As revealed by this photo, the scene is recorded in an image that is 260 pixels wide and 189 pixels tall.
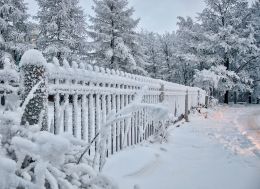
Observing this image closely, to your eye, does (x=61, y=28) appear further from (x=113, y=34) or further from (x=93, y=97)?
(x=93, y=97)

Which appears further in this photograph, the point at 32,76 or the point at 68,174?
the point at 32,76

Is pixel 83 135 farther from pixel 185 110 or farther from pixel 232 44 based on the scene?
pixel 232 44

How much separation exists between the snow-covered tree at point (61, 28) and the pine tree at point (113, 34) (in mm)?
1807

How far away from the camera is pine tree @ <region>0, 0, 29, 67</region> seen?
2545cm

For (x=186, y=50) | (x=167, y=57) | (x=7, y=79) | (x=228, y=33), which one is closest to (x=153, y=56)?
(x=167, y=57)

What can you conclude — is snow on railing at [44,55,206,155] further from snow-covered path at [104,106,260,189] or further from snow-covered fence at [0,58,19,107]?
snow-covered path at [104,106,260,189]

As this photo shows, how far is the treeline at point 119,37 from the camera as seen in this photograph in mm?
26938

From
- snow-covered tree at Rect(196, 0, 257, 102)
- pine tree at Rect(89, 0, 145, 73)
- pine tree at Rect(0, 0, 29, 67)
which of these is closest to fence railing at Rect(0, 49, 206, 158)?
pine tree at Rect(0, 0, 29, 67)

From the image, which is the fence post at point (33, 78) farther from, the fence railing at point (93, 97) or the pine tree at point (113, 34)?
the pine tree at point (113, 34)

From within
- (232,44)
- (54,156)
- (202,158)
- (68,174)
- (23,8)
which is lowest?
(202,158)

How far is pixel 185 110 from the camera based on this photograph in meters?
12.0

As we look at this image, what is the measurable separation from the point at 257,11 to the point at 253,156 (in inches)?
1492

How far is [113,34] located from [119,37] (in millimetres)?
1240

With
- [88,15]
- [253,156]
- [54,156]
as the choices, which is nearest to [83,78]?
[54,156]
